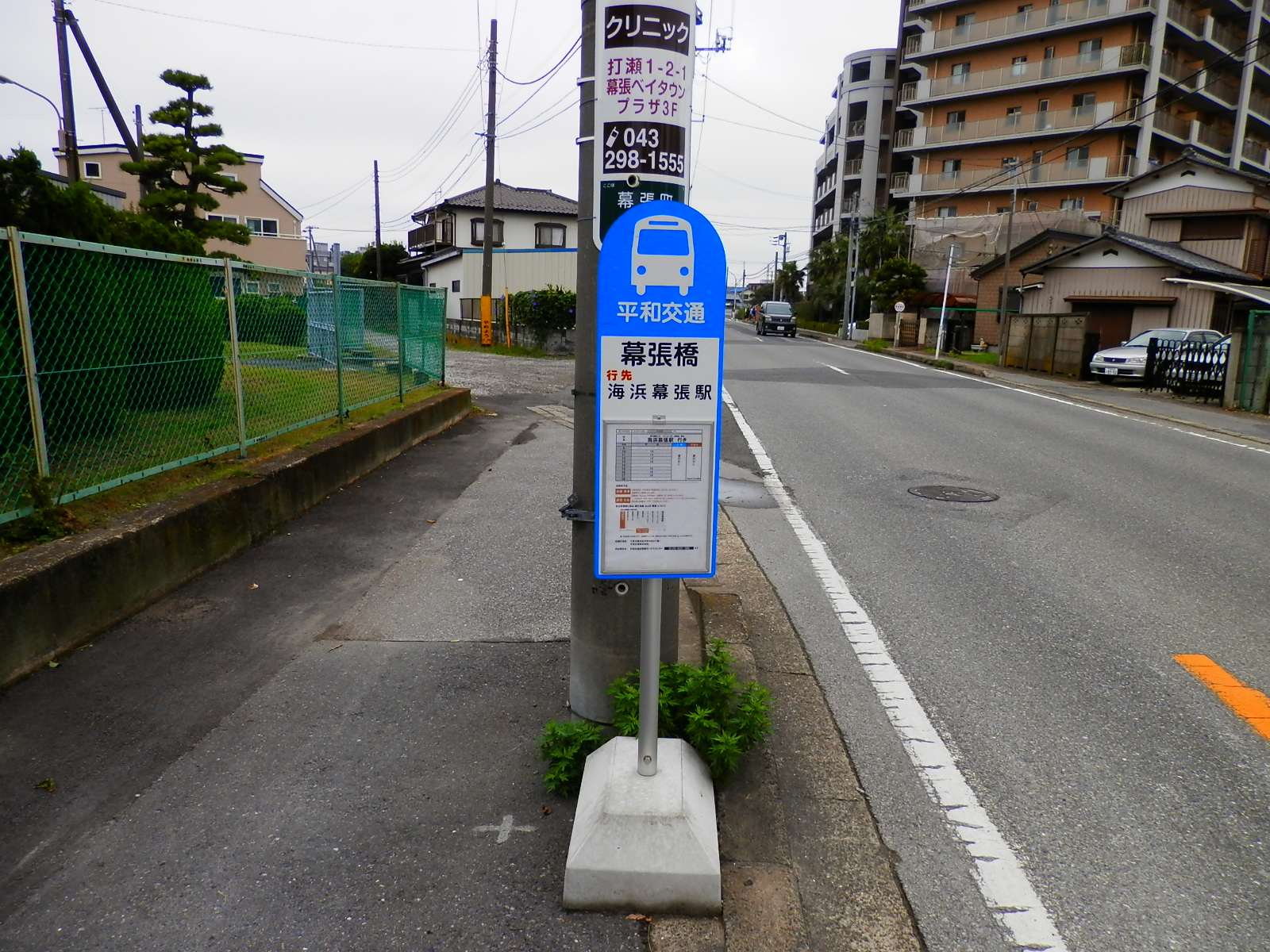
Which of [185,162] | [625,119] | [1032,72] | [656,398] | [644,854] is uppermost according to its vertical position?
[1032,72]

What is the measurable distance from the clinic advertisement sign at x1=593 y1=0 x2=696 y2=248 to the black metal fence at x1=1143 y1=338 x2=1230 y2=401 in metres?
17.4

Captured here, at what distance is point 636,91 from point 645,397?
99cm

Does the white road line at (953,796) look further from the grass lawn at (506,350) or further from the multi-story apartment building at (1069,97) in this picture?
the multi-story apartment building at (1069,97)

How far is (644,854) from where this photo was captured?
2484mm

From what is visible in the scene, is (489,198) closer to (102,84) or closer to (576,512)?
(102,84)

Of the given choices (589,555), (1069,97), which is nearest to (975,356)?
(1069,97)

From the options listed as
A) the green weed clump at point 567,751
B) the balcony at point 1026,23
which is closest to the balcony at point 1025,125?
the balcony at point 1026,23

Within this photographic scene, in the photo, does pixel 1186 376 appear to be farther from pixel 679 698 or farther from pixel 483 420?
pixel 679 698

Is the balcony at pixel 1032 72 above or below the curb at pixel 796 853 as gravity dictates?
above

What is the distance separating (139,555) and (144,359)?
1.85 meters

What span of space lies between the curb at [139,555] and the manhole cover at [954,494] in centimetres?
512

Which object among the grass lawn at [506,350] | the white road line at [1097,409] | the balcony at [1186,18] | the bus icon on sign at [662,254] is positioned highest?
the balcony at [1186,18]

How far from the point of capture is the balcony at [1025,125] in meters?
44.0

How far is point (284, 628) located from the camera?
4469 millimetres
